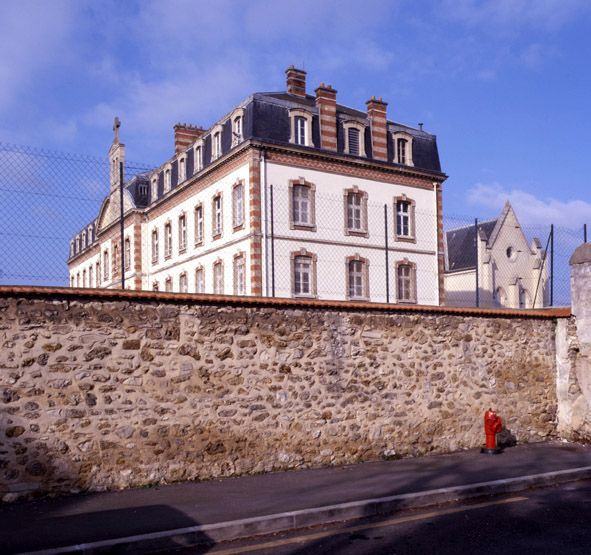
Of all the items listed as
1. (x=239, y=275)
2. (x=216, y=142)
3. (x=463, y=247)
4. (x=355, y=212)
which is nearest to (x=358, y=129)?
(x=355, y=212)

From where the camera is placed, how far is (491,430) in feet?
39.5

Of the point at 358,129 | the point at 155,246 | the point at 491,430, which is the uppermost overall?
the point at 358,129

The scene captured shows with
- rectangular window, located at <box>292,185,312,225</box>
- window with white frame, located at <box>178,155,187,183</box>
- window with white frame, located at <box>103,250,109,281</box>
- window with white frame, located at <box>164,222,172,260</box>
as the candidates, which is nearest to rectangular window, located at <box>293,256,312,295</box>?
rectangular window, located at <box>292,185,312,225</box>

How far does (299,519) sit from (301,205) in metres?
26.0

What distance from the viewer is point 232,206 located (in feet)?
108

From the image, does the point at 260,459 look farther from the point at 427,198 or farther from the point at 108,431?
the point at 427,198

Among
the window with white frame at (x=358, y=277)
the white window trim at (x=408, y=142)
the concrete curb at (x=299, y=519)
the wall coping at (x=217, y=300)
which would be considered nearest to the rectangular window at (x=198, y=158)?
the window with white frame at (x=358, y=277)

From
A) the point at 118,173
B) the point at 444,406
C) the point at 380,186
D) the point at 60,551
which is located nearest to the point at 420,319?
the point at 444,406

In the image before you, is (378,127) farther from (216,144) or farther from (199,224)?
(199,224)

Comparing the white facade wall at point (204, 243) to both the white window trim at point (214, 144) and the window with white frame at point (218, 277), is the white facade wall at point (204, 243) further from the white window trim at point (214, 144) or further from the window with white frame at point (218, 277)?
the white window trim at point (214, 144)

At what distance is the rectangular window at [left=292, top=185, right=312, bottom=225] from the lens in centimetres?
3247

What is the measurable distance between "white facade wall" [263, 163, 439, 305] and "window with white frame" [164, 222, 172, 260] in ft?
30.2

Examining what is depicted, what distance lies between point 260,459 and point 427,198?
28.8 meters

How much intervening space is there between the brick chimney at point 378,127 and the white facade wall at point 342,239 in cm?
170
